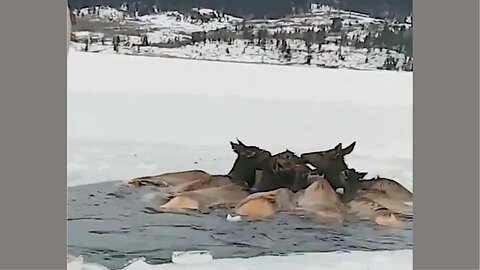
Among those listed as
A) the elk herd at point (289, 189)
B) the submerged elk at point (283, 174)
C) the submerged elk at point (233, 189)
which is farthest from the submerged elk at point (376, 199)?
the submerged elk at point (233, 189)

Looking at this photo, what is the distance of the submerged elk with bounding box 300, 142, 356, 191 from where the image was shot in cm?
178

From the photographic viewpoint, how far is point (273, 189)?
1.75 m

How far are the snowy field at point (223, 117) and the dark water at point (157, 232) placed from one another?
0.03 m

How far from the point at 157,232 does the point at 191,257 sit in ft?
0.34

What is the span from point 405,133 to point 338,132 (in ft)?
0.59

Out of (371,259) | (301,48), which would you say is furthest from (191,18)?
(371,259)

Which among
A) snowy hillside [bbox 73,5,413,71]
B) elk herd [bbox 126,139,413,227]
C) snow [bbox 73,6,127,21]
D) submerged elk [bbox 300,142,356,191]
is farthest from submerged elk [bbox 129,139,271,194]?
snow [bbox 73,6,127,21]

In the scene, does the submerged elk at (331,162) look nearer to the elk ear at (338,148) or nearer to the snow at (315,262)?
the elk ear at (338,148)

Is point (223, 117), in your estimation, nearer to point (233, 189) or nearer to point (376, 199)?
point (233, 189)

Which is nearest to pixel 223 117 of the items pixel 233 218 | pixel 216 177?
pixel 216 177

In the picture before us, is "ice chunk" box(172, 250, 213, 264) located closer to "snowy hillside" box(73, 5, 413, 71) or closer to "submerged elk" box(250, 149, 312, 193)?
"submerged elk" box(250, 149, 312, 193)

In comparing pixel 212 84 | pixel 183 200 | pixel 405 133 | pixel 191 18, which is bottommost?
pixel 183 200

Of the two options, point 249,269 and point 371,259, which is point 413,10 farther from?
point 249,269

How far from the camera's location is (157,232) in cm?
170
